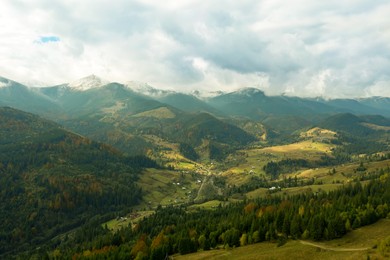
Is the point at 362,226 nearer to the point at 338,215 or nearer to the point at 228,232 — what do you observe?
the point at 338,215

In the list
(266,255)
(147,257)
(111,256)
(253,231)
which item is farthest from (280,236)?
(111,256)

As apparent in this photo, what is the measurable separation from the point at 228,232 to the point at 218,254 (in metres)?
21.6

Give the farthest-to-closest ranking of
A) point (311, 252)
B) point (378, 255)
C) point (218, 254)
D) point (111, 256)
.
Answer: point (111, 256)
point (218, 254)
point (311, 252)
point (378, 255)

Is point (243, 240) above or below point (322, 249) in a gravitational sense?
below

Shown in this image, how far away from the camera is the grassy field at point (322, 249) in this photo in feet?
392

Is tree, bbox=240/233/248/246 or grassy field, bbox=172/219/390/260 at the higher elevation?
grassy field, bbox=172/219/390/260

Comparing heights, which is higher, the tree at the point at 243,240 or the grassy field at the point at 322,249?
the grassy field at the point at 322,249

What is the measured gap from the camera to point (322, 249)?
12825 cm

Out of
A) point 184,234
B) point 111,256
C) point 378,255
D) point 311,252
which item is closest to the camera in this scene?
point 378,255

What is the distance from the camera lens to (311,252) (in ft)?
414

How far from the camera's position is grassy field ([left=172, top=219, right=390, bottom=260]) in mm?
119594

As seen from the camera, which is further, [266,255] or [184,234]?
[184,234]

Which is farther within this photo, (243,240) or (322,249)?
(243,240)

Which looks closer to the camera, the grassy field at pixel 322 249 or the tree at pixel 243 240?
the grassy field at pixel 322 249
